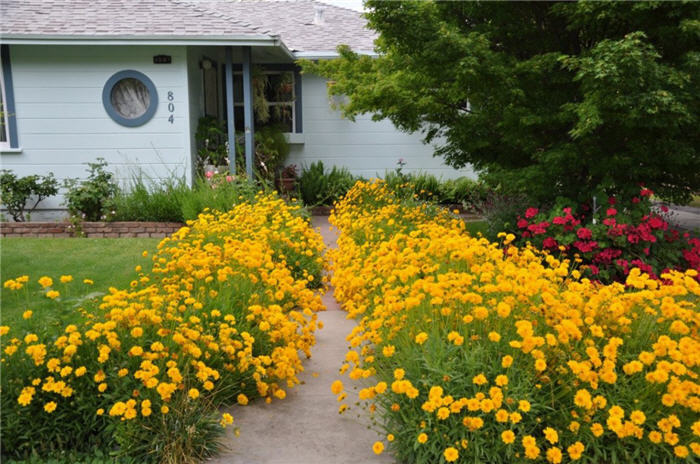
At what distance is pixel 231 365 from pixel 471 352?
1.30m

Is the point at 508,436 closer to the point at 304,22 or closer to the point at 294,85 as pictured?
the point at 294,85

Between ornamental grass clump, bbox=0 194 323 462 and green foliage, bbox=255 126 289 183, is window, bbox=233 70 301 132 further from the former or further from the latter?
ornamental grass clump, bbox=0 194 323 462

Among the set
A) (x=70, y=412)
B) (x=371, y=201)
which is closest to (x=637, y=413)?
(x=70, y=412)

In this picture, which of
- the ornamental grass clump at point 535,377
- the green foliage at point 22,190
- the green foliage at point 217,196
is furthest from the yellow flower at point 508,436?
the green foliage at point 22,190

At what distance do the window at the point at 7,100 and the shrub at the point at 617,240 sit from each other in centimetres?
847

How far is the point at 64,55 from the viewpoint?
9211mm

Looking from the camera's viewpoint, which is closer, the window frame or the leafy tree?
the leafy tree

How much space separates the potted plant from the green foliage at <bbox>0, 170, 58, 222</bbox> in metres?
4.01

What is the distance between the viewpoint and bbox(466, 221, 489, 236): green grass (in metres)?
8.03

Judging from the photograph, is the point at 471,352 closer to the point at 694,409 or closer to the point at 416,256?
the point at 694,409

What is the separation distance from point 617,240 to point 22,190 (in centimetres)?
874

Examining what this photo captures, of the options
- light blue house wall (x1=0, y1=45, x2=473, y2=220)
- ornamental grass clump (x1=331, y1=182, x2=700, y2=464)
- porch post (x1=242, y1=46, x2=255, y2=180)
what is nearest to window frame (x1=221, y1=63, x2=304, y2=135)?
light blue house wall (x1=0, y1=45, x2=473, y2=220)

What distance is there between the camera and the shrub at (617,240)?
16.9 feet

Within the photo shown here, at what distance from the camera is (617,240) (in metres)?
5.12
